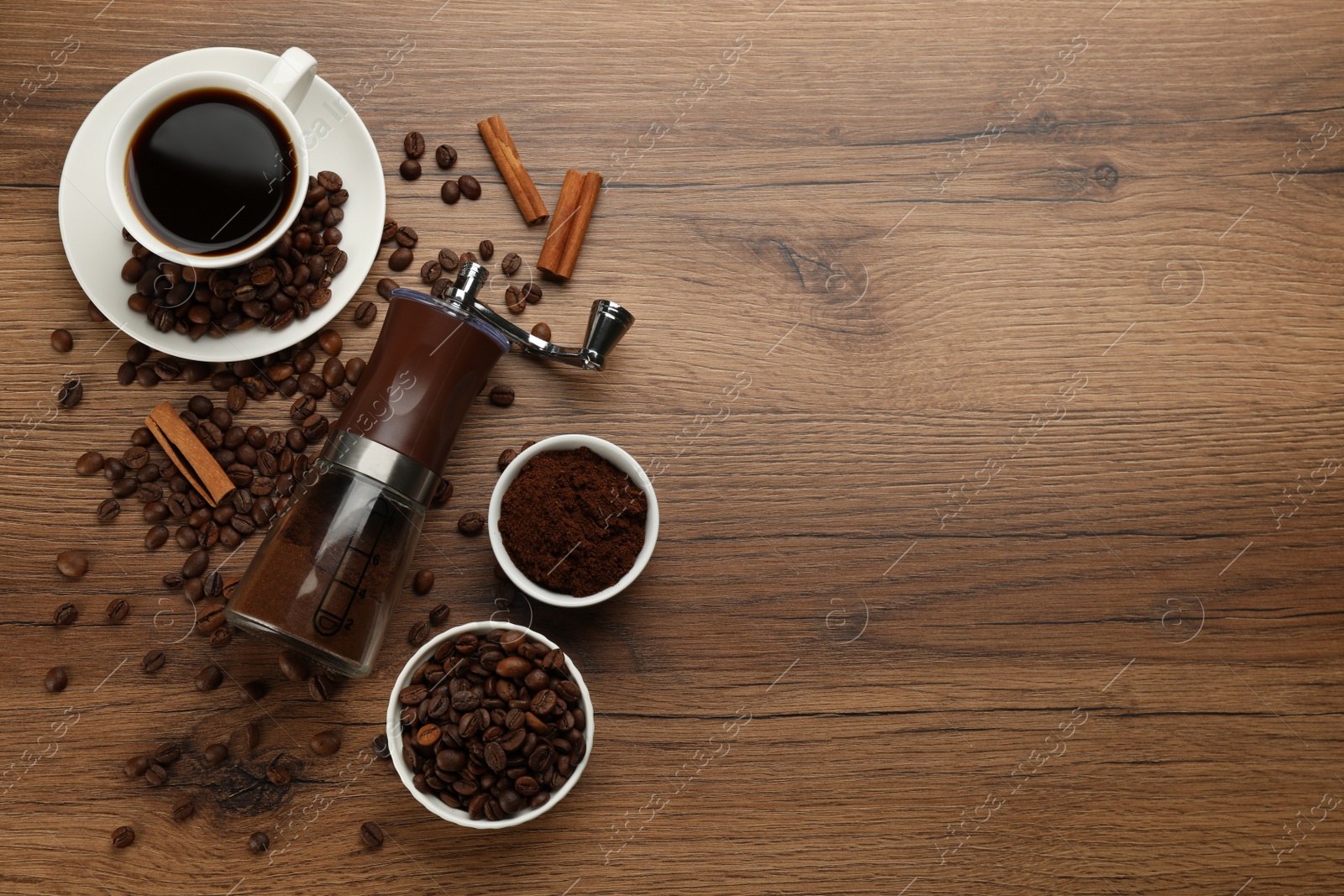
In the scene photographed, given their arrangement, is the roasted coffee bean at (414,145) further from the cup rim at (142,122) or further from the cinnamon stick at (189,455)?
the cinnamon stick at (189,455)

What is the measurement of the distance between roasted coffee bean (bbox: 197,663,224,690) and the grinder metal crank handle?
2.23 feet

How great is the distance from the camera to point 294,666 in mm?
1316

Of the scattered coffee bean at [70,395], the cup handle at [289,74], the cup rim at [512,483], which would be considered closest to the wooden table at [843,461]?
the scattered coffee bean at [70,395]

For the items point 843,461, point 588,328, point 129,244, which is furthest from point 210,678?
point 843,461

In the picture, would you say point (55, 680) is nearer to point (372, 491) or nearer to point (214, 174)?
point (372, 491)

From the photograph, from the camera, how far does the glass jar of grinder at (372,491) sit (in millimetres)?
1221

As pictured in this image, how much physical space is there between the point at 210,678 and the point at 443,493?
47 centimetres

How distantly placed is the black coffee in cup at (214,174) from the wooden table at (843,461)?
0.75ft

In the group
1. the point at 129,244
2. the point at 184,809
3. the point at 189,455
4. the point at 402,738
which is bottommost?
the point at 184,809

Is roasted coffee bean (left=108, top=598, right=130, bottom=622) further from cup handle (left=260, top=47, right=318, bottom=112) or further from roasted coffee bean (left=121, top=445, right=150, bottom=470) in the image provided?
cup handle (left=260, top=47, right=318, bottom=112)

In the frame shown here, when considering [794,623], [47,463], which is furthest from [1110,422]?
[47,463]

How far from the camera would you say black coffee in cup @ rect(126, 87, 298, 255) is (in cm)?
123

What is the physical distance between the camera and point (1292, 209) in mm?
1538

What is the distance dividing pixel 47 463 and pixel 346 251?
621 millimetres
